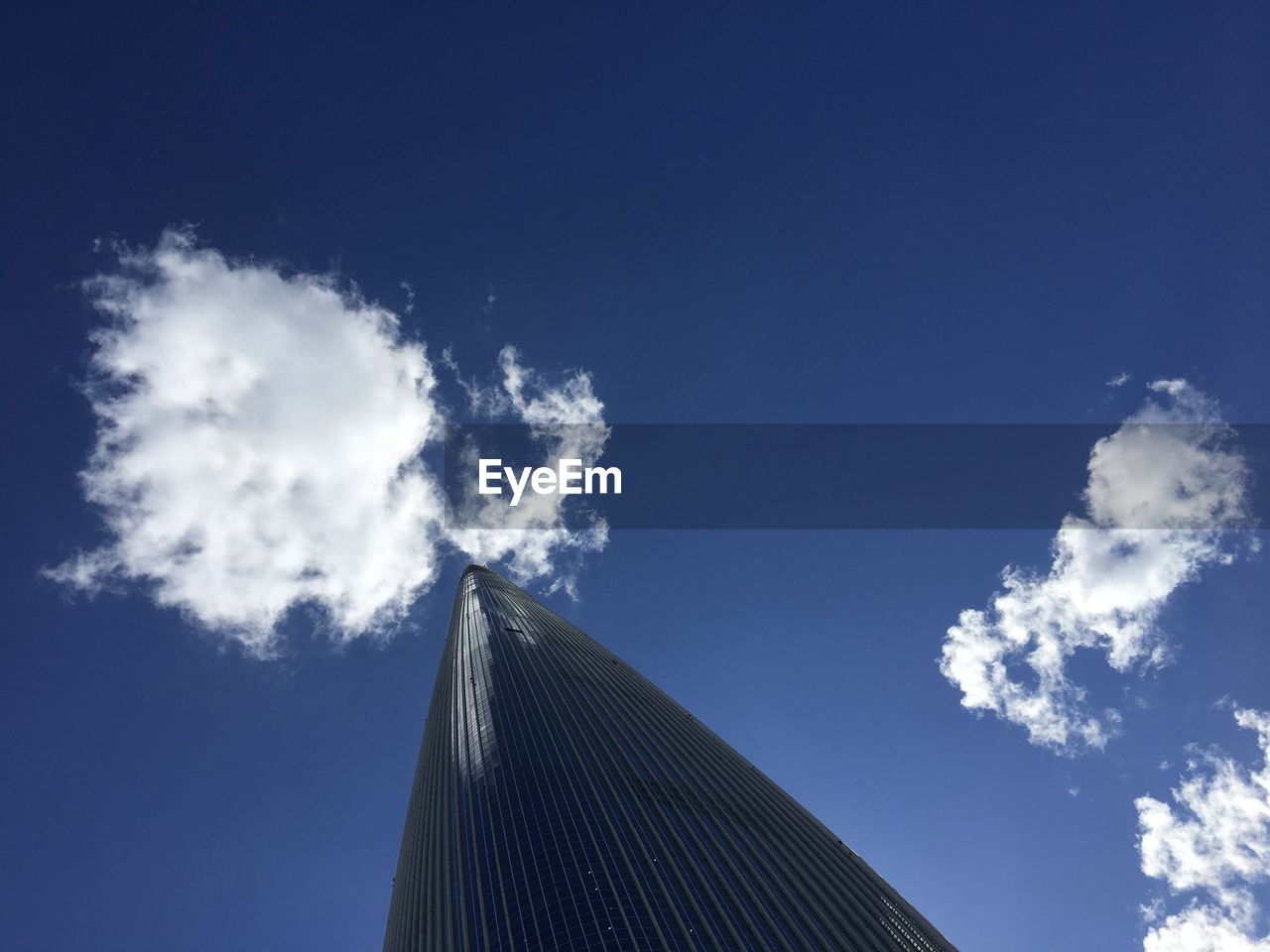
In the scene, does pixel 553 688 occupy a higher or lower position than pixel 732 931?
higher

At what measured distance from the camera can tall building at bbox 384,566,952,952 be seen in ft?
289

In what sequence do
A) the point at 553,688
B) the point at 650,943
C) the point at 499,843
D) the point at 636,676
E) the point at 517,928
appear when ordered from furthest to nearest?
the point at 636,676 < the point at 553,688 < the point at 499,843 < the point at 517,928 < the point at 650,943

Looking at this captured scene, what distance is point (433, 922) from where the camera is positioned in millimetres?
106562

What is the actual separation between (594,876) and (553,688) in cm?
7056

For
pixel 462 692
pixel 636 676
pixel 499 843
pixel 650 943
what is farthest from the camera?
pixel 636 676

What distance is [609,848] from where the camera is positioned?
98.2 metres

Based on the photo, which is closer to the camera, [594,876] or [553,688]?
[594,876]

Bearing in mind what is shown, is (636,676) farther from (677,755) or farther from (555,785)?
(555,785)

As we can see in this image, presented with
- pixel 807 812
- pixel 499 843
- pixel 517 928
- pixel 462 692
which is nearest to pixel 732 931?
pixel 517 928

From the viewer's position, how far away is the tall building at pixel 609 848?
289ft

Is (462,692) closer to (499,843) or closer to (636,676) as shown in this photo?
(636,676)

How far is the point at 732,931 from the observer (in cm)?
8762

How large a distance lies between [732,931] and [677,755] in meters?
50.5

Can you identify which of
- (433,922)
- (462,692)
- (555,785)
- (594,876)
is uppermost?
(462,692)
